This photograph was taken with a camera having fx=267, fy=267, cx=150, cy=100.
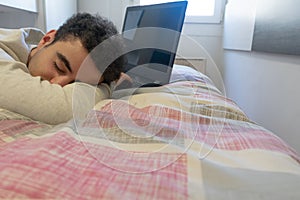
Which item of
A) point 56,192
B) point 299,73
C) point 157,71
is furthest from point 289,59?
point 56,192

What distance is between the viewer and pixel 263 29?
47.2 inches

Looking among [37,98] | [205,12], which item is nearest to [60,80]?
[37,98]

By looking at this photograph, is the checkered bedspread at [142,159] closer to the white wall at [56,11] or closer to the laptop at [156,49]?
the laptop at [156,49]

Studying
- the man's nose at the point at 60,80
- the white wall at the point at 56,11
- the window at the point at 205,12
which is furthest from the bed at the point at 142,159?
the window at the point at 205,12

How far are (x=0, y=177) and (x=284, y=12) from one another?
1.02m

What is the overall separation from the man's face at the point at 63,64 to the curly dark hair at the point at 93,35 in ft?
0.07

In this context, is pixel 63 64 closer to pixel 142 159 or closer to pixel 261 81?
pixel 142 159

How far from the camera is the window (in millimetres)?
2312

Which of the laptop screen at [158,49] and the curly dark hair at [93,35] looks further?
the laptop screen at [158,49]

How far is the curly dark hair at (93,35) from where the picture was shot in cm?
71

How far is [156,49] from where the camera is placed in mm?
956

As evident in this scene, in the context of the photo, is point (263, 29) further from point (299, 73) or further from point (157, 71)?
point (157, 71)

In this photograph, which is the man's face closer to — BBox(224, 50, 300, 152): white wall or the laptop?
the laptop

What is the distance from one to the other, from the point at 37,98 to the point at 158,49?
1.73 ft
